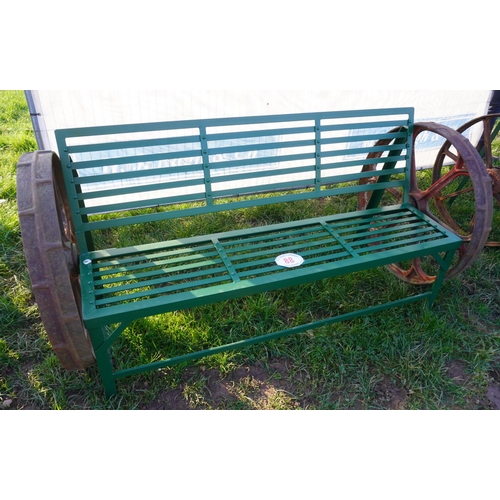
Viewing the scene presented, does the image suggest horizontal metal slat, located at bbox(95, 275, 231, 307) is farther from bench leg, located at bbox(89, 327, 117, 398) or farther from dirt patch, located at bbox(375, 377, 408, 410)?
dirt patch, located at bbox(375, 377, 408, 410)

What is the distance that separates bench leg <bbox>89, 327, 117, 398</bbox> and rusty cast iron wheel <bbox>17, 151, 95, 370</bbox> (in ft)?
0.23

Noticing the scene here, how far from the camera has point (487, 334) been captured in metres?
2.73

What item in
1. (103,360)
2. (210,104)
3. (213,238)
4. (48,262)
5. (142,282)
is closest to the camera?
(48,262)

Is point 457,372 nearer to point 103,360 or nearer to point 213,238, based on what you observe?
point 213,238

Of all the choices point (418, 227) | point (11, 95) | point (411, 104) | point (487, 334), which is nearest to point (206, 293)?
point (418, 227)

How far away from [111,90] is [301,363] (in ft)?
8.46

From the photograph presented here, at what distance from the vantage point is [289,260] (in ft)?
7.62

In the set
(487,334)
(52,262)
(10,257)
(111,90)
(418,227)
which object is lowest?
(487,334)

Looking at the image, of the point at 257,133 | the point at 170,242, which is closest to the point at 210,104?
the point at 257,133

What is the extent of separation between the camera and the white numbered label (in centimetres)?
229

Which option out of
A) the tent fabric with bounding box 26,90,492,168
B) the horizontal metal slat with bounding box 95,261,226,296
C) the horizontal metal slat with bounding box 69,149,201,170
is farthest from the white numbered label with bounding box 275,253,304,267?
the tent fabric with bounding box 26,90,492,168

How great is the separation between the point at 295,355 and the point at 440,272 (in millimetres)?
1127

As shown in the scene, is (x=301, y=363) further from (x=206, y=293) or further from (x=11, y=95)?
(x=11, y=95)

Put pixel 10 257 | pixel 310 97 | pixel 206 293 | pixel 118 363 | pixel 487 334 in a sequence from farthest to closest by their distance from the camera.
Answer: pixel 310 97
pixel 10 257
pixel 487 334
pixel 118 363
pixel 206 293
